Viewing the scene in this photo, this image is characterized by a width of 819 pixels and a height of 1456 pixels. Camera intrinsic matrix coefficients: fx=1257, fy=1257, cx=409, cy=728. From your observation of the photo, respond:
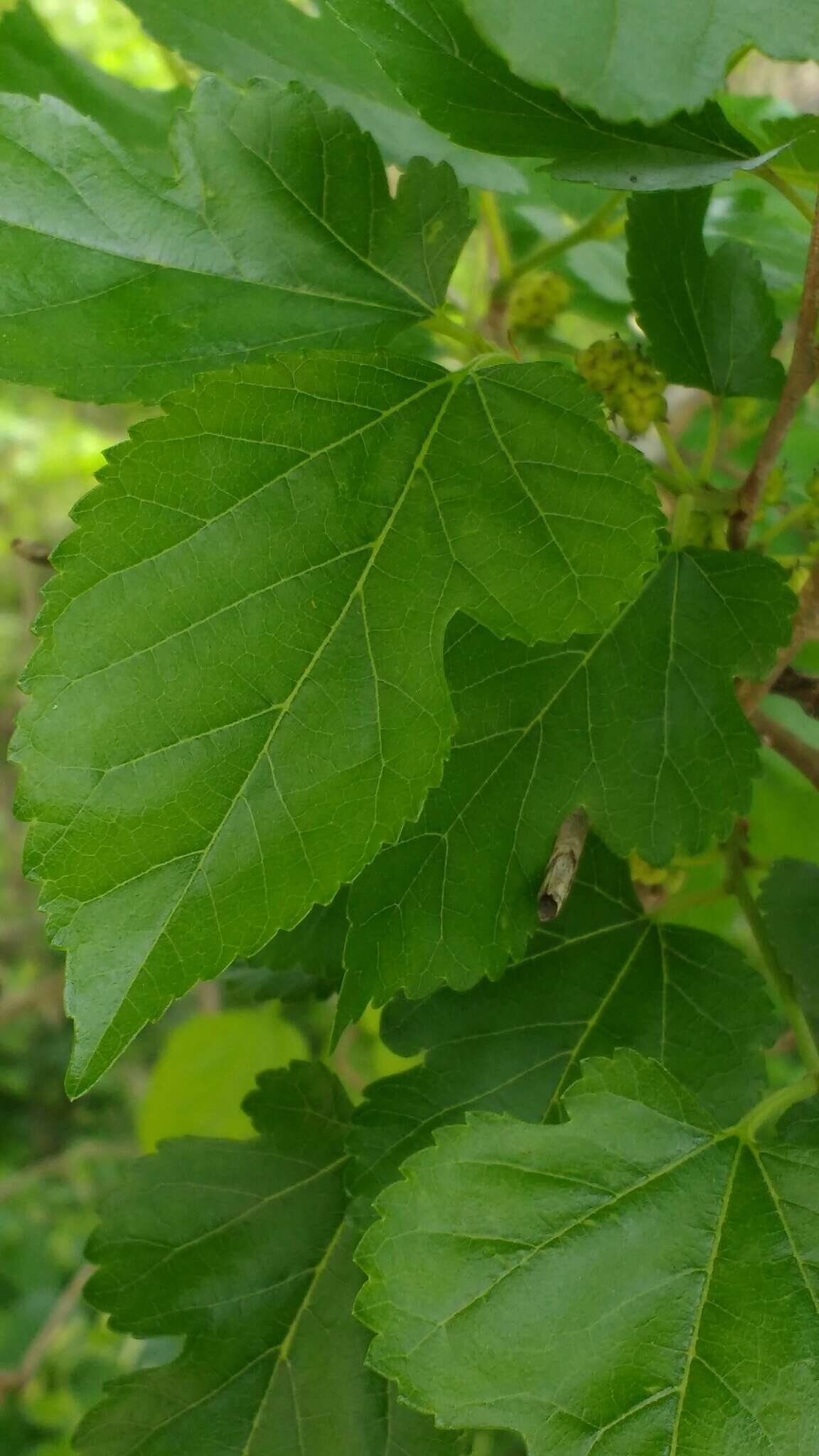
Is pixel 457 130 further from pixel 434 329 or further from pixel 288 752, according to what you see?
pixel 288 752

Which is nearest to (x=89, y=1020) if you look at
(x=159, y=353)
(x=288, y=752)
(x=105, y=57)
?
(x=288, y=752)

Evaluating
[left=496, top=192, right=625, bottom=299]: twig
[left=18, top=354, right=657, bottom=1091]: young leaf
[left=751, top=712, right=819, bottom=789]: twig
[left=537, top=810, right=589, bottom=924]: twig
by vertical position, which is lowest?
[left=751, top=712, right=819, bottom=789]: twig

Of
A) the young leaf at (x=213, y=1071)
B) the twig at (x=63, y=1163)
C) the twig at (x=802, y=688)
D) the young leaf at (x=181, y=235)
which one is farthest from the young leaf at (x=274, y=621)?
the twig at (x=63, y=1163)

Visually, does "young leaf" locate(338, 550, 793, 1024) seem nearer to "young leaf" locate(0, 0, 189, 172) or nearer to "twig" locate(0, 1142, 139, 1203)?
"young leaf" locate(0, 0, 189, 172)

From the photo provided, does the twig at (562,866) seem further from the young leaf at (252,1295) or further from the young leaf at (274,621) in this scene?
the young leaf at (252,1295)

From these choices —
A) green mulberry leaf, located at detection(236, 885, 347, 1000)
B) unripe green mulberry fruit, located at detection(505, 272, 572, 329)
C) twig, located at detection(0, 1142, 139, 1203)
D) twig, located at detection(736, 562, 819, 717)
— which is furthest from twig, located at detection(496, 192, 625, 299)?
twig, located at detection(0, 1142, 139, 1203)

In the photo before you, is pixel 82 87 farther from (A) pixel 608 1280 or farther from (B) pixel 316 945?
(A) pixel 608 1280
